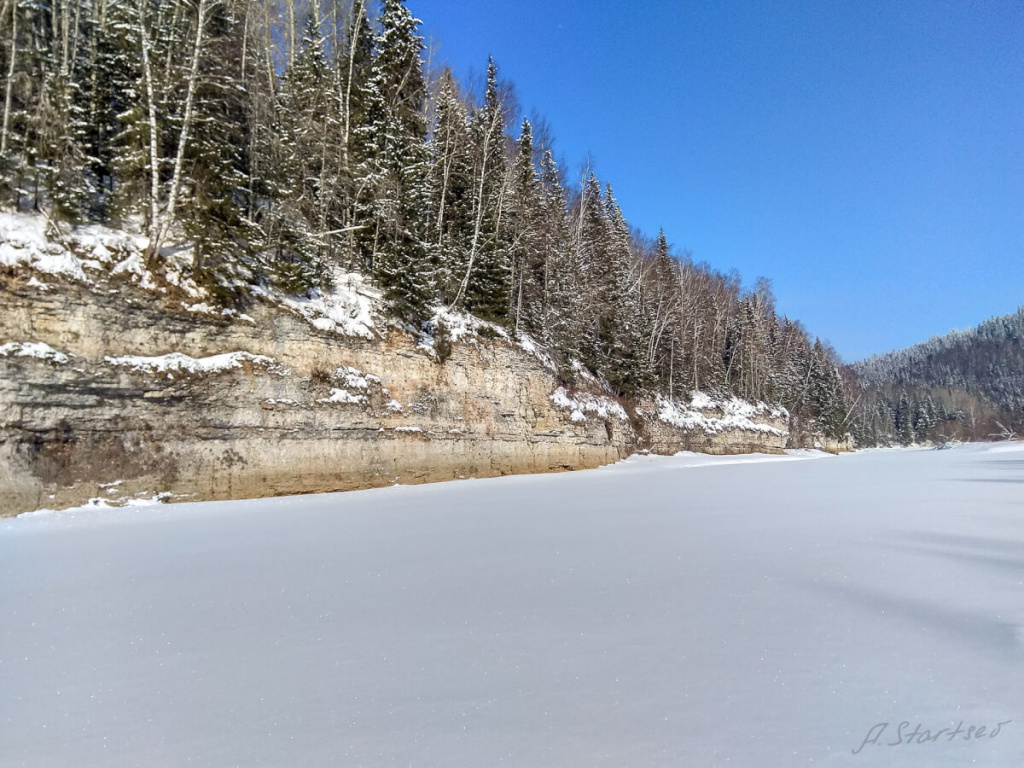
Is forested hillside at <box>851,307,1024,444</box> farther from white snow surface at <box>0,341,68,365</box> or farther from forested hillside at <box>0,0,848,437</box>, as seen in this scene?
white snow surface at <box>0,341,68,365</box>

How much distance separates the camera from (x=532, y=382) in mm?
22203

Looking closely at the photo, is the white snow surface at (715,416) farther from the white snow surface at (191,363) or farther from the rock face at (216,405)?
the white snow surface at (191,363)

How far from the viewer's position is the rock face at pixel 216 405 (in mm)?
10328

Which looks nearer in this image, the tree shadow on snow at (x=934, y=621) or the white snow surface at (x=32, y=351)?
the tree shadow on snow at (x=934, y=621)

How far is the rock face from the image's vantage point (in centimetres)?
1033

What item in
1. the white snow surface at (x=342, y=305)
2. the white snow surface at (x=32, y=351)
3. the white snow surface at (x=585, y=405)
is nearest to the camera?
the white snow surface at (x=32, y=351)

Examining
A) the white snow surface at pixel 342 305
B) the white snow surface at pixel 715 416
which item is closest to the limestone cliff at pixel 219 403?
the white snow surface at pixel 342 305

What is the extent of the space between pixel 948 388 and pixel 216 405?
510 ft

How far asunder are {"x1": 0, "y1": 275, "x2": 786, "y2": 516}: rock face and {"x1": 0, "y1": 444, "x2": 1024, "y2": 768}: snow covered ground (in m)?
5.83

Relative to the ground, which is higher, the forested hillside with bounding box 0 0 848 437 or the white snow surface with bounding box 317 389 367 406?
the forested hillside with bounding box 0 0 848 437

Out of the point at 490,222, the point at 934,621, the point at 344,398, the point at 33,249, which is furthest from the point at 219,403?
the point at 490,222

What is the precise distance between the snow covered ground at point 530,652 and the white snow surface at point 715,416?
30.7 m
